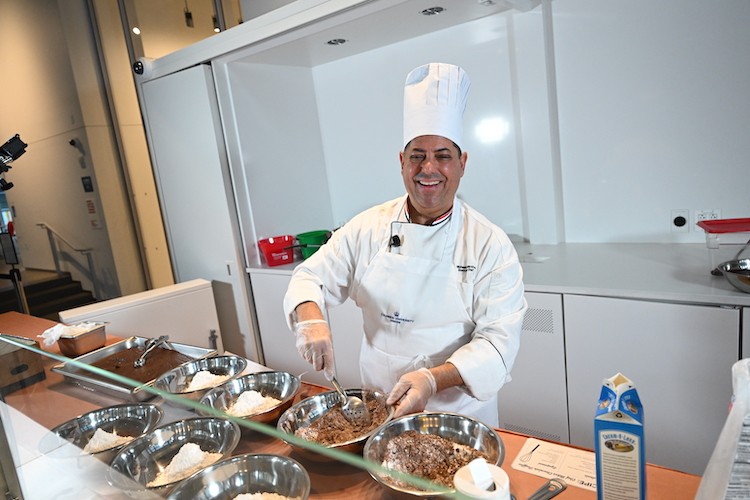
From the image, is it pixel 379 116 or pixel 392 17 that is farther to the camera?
pixel 379 116

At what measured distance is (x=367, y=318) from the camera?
5.96 ft

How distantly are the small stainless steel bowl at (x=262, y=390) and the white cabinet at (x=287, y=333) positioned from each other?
4.83 ft

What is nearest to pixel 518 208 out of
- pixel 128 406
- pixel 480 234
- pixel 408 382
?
pixel 480 234

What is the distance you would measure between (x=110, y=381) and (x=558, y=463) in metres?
1.34

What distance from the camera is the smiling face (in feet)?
5.13

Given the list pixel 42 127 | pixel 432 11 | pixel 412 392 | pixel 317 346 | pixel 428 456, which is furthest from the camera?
pixel 42 127

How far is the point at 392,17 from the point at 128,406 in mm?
2370

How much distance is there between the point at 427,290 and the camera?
1653 millimetres

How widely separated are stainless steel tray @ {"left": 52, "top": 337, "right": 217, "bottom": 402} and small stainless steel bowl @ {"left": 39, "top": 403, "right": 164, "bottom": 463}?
0.05 meters

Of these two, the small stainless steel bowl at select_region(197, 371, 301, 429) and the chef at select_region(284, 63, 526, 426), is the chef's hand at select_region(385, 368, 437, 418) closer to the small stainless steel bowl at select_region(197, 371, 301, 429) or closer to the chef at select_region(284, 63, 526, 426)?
the chef at select_region(284, 63, 526, 426)

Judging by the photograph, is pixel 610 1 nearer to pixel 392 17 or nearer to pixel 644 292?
pixel 392 17

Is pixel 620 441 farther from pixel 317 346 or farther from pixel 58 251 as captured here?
pixel 58 251

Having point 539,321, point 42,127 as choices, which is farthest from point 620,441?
point 42,127

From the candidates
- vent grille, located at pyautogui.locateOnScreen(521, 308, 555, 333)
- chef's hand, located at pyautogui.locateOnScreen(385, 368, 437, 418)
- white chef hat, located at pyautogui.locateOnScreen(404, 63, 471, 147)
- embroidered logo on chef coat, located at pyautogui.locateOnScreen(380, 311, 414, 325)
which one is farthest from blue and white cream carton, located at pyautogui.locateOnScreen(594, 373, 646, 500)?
vent grille, located at pyautogui.locateOnScreen(521, 308, 555, 333)
